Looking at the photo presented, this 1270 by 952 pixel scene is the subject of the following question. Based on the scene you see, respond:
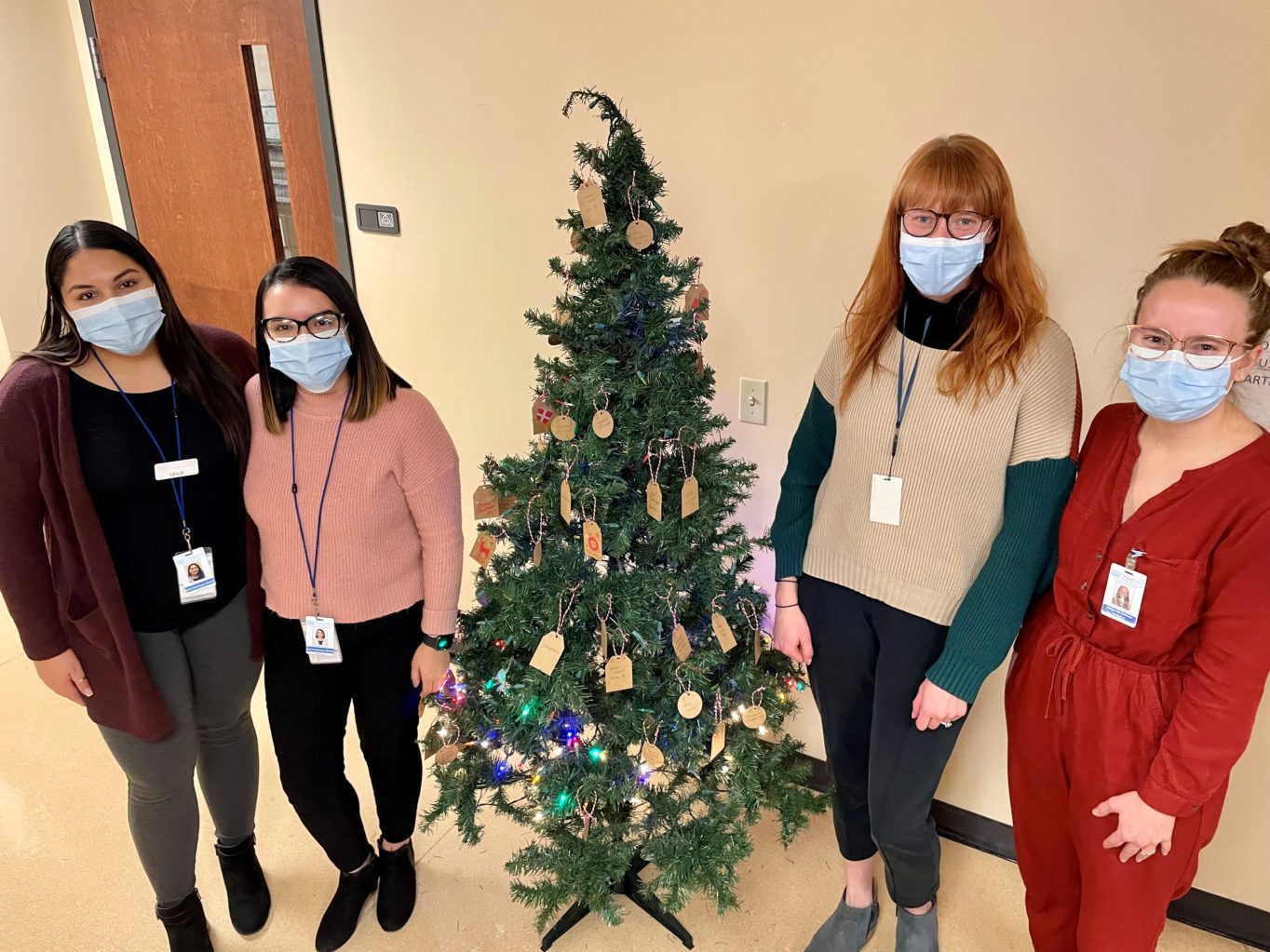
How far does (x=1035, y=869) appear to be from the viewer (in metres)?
1.57

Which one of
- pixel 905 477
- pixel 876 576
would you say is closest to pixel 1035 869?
pixel 876 576

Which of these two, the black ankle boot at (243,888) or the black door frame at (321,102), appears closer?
the black ankle boot at (243,888)

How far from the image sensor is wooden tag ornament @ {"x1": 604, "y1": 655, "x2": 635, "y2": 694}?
1550mm

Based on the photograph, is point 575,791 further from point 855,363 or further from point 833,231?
point 833,231

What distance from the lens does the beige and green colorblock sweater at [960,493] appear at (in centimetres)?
135

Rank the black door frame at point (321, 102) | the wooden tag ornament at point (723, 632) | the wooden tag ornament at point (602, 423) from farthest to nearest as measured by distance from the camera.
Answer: the black door frame at point (321, 102) < the wooden tag ornament at point (723, 632) < the wooden tag ornament at point (602, 423)

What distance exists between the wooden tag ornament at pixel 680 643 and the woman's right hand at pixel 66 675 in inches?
43.7

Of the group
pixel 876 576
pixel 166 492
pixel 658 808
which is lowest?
pixel 658 808

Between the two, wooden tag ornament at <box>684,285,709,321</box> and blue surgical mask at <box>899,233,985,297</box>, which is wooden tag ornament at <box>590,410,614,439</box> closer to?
wooden tag ornament at <box>684,285,709,321</box>

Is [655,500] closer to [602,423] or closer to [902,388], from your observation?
[602,423]

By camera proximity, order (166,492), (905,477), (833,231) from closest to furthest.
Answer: (905,477) → (166,492) → (833,231)

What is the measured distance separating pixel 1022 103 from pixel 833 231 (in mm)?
447

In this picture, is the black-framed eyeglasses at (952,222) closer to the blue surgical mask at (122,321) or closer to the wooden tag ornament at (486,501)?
the wooden tag ornament at (486,501)

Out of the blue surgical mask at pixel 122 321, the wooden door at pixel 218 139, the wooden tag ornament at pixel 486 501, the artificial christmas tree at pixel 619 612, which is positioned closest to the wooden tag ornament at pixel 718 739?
the artificial christmas tree at pixel 619 612
